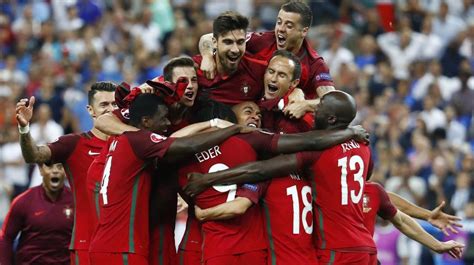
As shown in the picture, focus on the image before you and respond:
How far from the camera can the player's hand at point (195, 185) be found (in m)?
10.0

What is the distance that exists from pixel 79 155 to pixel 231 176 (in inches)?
78.8

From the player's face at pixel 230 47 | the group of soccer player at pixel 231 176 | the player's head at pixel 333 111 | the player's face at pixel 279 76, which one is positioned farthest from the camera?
the player's face at pixel 230 47

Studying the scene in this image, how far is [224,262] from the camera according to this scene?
32.5 ft

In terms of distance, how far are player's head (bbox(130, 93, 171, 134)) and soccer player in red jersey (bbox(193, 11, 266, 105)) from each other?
0.69 m

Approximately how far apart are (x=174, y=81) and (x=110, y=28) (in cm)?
1177

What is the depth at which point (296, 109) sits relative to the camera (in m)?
10.3

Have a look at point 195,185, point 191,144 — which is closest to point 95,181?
point 195,185

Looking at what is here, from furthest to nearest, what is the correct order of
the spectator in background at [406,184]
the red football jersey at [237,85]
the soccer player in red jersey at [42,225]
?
the spectator in background at [406,184] → the soccer player in red jersey at [42,225] → the red football jersey at [237,85]

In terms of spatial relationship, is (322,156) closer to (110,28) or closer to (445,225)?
(445,225)

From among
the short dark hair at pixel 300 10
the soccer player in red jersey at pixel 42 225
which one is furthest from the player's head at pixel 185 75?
the soccer player in red jersey at pixel 42 225

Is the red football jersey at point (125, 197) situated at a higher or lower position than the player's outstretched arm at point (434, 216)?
higher

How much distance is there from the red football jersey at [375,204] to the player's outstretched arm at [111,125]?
2.22 m

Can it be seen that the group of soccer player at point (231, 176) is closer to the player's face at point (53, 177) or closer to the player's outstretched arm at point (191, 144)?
the player's outstretched arm at point (191, 144)

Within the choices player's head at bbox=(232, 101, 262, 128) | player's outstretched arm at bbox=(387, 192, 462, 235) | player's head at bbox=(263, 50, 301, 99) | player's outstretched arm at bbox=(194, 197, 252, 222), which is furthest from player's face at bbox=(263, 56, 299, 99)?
player's outstretched arm at bbox=(387, 192, 462, 235)
